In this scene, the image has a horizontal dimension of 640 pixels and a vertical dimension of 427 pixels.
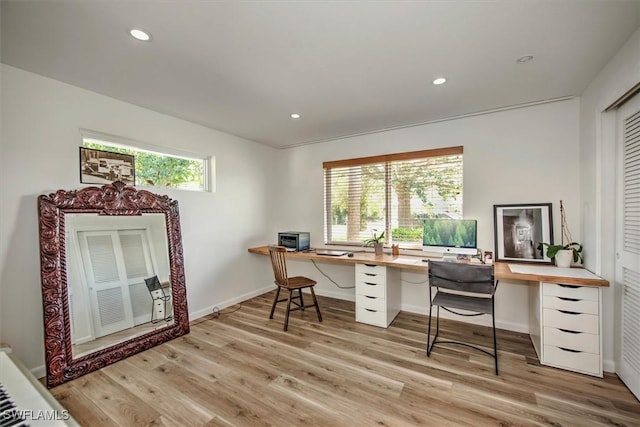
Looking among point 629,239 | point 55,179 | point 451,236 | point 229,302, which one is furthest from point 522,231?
point 55,179

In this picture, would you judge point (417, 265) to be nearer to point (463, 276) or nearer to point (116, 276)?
point (463, 276)

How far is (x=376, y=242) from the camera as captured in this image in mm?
3541

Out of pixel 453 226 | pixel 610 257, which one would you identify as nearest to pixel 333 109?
pixel 453 226

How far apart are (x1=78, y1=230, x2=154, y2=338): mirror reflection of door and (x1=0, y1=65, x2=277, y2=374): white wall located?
0.33 metres

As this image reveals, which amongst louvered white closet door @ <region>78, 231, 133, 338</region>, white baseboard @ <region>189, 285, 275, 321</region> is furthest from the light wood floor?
white baseboard @ <region>189, 285, 275, 321</region>

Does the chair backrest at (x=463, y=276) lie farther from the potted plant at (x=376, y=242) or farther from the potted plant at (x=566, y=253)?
the potted plant at (x=376, y=242)

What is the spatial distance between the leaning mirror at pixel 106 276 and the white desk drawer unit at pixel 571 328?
135 inches

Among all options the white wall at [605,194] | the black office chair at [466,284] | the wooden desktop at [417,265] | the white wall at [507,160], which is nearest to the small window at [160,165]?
the wooden desktop at [417,265]

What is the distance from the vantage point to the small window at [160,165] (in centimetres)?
264

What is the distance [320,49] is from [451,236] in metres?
2.27

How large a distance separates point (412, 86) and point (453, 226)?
4.99 feet

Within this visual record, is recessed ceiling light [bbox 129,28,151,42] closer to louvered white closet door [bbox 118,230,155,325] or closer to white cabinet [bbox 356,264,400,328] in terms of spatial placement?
louvered white closet door [bbox 118,230,155,325]

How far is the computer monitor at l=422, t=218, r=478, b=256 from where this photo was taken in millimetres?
2838

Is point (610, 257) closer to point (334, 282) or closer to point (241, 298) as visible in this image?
point (334, 282)
